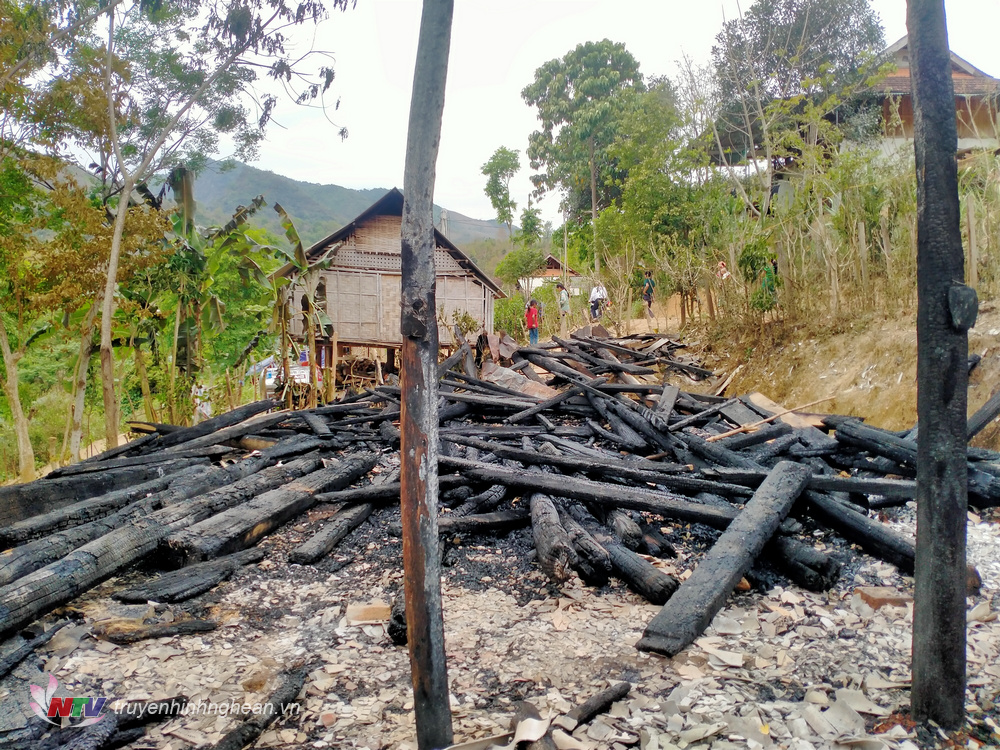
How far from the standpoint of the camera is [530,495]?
5016mm

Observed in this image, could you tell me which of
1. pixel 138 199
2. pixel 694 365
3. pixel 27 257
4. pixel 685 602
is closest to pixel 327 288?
pixel 138 199

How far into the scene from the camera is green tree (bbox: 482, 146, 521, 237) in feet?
126

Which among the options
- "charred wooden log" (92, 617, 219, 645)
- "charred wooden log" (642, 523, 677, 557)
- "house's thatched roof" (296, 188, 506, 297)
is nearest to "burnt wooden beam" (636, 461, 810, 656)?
"charred wooden log" (642, 523, 677, 557)

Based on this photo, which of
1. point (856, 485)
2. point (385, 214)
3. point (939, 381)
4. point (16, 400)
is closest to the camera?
point (939, 381)

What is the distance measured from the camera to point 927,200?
2.30 meters

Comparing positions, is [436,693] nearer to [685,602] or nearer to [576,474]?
[685,602]

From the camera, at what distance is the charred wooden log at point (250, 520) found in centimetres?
400

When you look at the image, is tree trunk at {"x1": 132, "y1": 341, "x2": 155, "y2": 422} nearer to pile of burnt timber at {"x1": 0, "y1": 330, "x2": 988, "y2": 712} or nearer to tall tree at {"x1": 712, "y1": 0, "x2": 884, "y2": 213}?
pile of burnt timber at {"x1": 0, "y1": 330, "x2": 988, "y2": 712}

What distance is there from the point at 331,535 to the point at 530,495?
5.46 feet

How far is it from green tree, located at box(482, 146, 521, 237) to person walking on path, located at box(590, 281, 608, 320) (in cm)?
1979

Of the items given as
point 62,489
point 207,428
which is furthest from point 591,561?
point 207,428

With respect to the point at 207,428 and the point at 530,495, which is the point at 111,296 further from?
the point at 530,495

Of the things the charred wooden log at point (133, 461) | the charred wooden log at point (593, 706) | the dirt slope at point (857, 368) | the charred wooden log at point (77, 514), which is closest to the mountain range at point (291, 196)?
the dirt slope at point (857, 368)

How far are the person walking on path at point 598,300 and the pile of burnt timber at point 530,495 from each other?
11663mm
